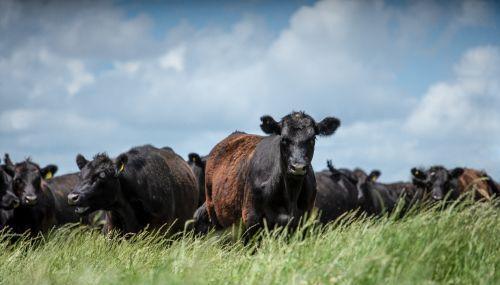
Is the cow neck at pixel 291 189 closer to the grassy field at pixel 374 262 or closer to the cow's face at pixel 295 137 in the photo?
the cow's face at pixel 295 137

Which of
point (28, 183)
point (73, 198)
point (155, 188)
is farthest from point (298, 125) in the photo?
point (28, 183)

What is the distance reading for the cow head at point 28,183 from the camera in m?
15.0

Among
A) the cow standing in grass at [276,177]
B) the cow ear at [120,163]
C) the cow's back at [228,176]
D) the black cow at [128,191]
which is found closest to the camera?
the cow standing in grass at [276,177]

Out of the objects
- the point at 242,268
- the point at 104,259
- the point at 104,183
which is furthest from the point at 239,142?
the point at 242,268

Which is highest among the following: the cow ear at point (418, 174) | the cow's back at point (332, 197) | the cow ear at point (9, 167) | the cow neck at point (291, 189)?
the cow ear at point (9, 167)

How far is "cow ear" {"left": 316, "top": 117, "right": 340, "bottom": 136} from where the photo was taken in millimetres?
10391

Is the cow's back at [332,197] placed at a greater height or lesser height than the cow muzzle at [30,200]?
lesser

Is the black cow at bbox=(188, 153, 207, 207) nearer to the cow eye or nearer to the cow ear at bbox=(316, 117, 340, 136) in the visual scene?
the cow ear at bbox=(316, 117, 340, 136)

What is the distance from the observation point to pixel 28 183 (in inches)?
609

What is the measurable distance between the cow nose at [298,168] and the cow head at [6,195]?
7199mm

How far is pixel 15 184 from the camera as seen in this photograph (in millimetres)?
15617

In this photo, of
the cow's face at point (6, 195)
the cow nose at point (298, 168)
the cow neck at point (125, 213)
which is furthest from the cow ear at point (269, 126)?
the cow's face at point (6, 195)

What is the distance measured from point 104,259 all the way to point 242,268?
82.3 inches

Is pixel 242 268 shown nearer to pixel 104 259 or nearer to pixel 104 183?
pixel 104 259
